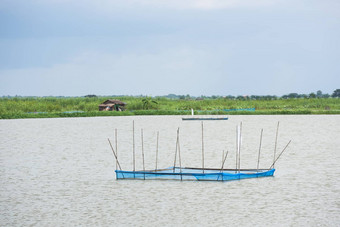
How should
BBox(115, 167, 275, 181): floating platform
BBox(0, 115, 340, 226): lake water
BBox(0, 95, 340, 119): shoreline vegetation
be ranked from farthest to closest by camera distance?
BBox(0, 95, 340, 119): shoreline vegetation
BBox(115, 167, 275, 181): floating platform
BBox(0, 115, 340, 226): lake water

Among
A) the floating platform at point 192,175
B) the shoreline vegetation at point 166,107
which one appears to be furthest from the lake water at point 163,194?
the shoreline vegetation at point 166,107

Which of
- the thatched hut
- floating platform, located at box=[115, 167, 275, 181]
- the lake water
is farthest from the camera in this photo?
the thatched hut

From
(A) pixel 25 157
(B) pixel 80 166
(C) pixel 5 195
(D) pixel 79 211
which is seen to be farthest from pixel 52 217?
(A) pixel 25 157

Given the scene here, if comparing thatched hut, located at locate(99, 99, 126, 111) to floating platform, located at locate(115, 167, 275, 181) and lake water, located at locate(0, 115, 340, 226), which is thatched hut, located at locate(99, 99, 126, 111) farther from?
floating platform, located at locate(115, 167, 275, 181)

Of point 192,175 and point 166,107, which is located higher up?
point 166,107

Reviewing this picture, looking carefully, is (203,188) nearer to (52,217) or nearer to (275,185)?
(275,185)

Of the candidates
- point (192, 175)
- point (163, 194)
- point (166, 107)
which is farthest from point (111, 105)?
point (163, 194)

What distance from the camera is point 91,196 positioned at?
49.8ft

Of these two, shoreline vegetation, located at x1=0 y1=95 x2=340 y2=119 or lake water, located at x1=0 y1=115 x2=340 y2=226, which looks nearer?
lake water, located at x1=0 y1=115 x2=340 y2=226

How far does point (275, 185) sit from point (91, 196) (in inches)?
240

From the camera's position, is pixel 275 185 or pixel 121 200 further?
pixel 275 185

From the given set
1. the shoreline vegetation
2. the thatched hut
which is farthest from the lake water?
the thatched hut

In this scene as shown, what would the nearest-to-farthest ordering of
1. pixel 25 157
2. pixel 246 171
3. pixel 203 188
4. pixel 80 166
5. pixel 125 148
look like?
1. pixel 203 188
2. pixel 246 171
3. pixel 80 166
4. pixel 25 157
5. pixel 125 148

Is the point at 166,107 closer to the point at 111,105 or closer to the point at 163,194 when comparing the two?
the point at 111,105
